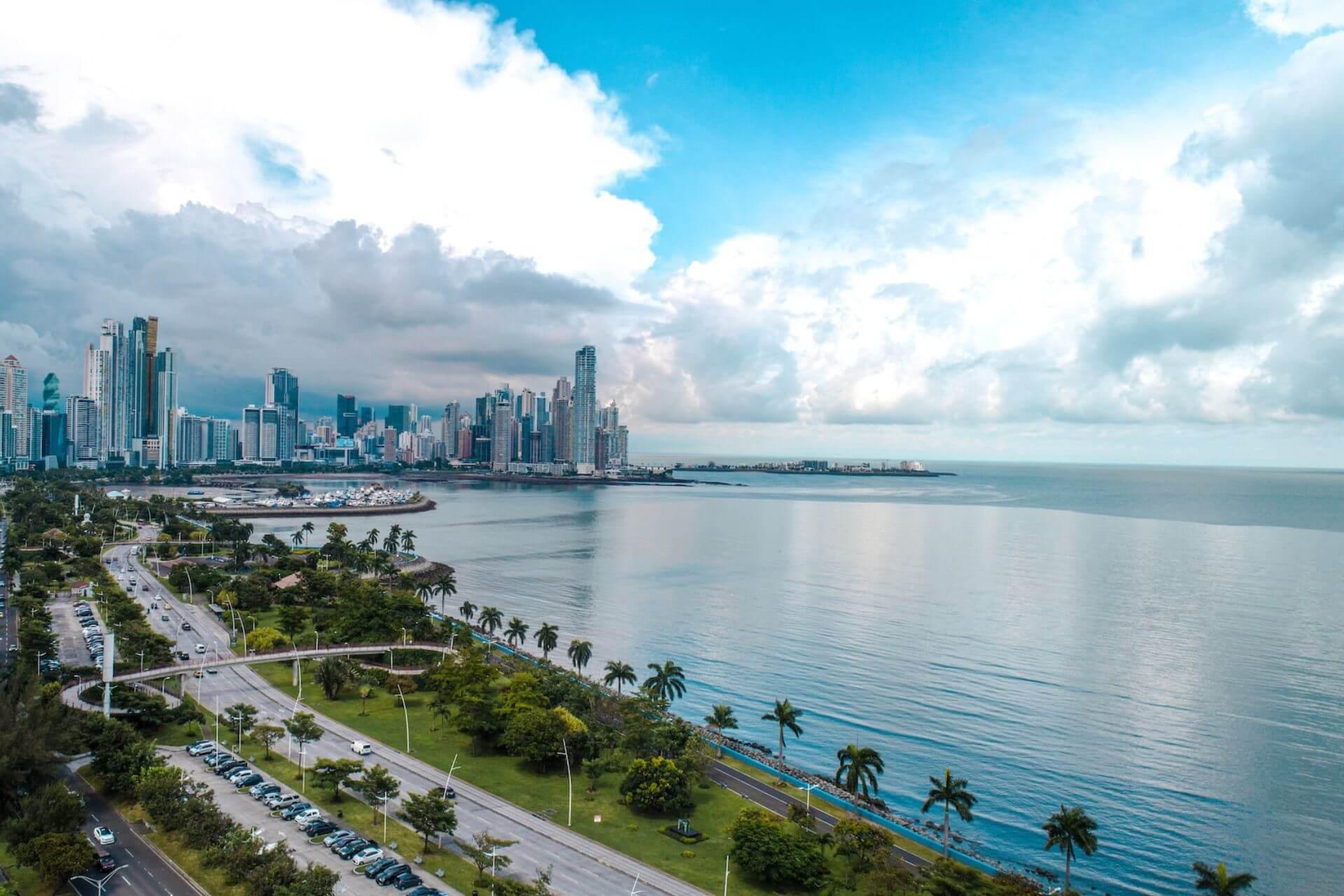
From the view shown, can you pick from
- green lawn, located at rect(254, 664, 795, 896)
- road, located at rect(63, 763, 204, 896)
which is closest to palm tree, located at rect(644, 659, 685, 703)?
green lawn, located at rect(254, 664, 795, 896)

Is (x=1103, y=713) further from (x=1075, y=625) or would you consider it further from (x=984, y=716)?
(x=1075, y=625)

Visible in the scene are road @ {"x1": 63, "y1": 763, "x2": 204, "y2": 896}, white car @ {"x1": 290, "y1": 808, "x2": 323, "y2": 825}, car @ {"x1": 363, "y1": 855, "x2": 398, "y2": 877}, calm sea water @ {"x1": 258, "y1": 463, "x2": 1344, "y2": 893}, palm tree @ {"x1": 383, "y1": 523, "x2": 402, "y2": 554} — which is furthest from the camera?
palm tree @ {"x1": 383, "y1": 523, "x2": 402, "y2": 554}

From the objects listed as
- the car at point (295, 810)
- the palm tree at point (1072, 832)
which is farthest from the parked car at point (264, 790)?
the palm tree at point (1072, 832)

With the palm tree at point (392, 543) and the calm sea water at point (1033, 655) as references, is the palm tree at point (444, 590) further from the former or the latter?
the palm tree at point (392, 543)

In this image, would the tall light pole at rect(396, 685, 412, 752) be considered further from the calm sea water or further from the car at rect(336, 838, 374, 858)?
the calm sea water

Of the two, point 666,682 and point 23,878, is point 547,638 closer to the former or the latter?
point 666,682

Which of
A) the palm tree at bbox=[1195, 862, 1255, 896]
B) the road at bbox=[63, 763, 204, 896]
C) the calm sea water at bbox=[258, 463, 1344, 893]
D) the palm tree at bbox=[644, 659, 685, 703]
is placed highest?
the palm tree at bbox=[1195, 862, 1255, 896]

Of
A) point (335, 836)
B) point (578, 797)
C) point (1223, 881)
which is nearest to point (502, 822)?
point (578, 797)
